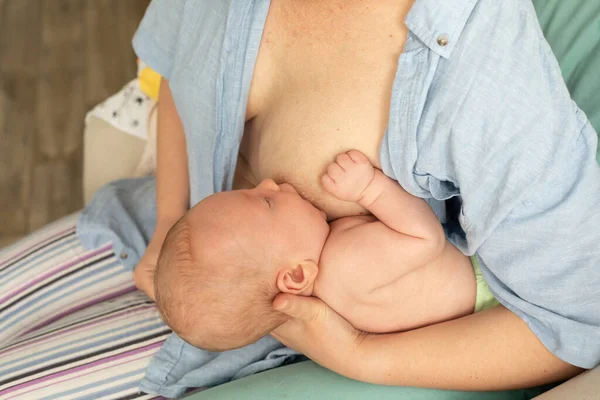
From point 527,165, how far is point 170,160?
744 mm

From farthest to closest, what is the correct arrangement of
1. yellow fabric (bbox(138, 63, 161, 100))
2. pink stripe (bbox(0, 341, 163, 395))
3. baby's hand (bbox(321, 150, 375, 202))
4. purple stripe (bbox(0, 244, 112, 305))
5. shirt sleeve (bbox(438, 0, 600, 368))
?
yellow fabric (bbox(138, 63, 161, 100)), purple stripe (bbox(0, 244, 112, 305)), pink stripe (bbox(0, 341, 163, 395)), baby's hand (bbox(321, 150, 375, 202)), shirt sleeve (bbox(438, 0, 600, 368))

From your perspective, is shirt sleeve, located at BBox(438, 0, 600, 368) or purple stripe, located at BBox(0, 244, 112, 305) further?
purple stripe, located at BBox(0, 244, 112, 305)

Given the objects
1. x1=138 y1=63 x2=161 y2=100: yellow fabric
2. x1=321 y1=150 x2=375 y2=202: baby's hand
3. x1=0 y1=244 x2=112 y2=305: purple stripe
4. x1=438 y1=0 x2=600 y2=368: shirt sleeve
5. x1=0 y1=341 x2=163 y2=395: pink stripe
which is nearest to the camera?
x1=438 y1=0 x2=600 y2=368: shirt sleeve

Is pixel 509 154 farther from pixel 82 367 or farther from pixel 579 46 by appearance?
pixel 82 367

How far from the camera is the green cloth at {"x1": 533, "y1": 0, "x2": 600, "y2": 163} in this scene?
3.27ft

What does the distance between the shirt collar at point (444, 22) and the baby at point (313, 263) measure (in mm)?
195

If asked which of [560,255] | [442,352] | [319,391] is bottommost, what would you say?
[319,391]

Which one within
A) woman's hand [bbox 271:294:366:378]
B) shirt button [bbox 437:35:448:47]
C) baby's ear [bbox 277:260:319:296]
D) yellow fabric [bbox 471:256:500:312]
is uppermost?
shirt button [bbox 437:35:448:47]

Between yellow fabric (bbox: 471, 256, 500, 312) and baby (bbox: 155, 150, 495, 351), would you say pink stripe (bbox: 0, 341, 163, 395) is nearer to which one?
baby (bbox: 155, 150, 495, 351)

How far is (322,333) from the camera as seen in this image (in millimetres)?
962

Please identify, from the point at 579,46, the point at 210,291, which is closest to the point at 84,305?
the point at 210,291

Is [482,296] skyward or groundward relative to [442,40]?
groundward

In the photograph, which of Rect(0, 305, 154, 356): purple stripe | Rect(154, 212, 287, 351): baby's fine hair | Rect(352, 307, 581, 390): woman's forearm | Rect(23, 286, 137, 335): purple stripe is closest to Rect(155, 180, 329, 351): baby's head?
Rect(154, 212, 287, 351): baby's fine hair

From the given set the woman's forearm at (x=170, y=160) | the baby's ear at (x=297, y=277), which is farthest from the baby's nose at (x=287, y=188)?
the woman's forearm at (x=170, y=160)
